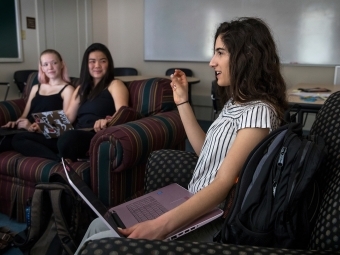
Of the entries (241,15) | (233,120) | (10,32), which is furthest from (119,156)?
(241,15)

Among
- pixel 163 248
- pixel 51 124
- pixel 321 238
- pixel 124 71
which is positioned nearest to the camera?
pixel 163 248

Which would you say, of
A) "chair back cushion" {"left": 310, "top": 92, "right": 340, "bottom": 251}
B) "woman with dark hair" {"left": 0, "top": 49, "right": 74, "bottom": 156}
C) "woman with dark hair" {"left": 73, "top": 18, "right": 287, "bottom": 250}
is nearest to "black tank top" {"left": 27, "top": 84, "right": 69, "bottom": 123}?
"woman with dark hair" {"left": 0, "top": 49, "right": 74, "bottom": 156}

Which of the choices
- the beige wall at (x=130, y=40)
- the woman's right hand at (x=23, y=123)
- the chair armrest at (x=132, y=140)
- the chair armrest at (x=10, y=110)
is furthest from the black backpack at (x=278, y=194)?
the beige wall at (x=130, y=40)

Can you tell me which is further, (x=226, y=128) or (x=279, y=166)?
(x=226, y=128)

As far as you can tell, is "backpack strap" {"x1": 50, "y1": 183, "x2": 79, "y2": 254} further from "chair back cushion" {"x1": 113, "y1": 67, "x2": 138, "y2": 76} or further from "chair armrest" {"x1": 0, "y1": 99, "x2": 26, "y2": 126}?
"chair back cushion" {"x1": 113, "y1": 67, "x2": 138, "y2": 76}

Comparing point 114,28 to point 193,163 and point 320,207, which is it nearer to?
point 193,163

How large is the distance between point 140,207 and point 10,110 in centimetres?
177

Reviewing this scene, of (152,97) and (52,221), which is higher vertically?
(152,97)

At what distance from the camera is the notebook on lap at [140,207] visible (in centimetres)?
87

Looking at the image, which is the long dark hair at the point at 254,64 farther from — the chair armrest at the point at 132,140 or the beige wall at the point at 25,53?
the beige wall at the point at 25,53

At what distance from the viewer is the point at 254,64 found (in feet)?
3.29

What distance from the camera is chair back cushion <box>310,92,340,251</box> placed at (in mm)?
748

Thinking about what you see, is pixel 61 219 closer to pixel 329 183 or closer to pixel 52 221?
pixel 52 221

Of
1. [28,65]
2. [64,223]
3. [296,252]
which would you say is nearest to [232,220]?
[296,252]
